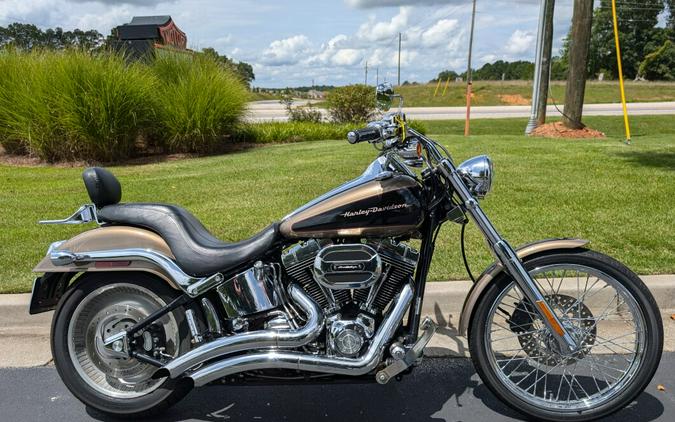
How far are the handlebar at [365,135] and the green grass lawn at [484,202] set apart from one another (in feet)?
5.71

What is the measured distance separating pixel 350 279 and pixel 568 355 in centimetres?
111

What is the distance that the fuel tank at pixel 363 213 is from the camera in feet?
8.00

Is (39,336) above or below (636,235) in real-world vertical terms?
below

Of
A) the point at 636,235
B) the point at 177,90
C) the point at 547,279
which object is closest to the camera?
the point at 547,279

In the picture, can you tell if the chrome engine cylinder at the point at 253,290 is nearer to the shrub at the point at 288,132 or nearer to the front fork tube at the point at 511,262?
the front fork tube at the point at 511,262

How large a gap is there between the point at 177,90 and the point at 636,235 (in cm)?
952

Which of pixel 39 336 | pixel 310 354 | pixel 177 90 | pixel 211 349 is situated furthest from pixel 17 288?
pixel 177 90

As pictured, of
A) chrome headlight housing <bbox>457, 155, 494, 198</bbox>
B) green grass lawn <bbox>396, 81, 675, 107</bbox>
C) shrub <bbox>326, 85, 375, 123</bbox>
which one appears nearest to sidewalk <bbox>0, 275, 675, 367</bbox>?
chrome headlight housing <bbox>457, 155, 494, 198</bbox>

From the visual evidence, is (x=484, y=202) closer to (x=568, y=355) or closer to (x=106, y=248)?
(x=568, y=355)

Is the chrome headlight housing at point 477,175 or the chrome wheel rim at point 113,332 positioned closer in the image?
the chrome headlight housing at point 477,175

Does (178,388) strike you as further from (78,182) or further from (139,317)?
(78,182)

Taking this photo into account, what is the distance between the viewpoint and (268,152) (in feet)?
36.6

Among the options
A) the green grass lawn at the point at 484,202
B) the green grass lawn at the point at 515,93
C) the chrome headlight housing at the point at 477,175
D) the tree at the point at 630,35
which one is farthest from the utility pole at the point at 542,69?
the tree at the point at 630,35

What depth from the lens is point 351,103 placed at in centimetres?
1586
